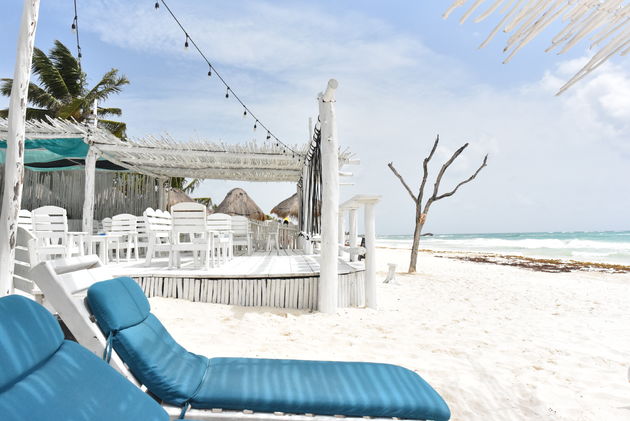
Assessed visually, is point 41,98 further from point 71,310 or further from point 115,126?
point 71,310

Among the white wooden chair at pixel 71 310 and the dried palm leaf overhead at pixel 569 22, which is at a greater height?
the dried palm leaf overhead at pixel 569 22

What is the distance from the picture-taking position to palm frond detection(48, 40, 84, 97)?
55.2ft

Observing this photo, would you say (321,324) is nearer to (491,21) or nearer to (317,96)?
(317,96)

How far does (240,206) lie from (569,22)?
15505 mm

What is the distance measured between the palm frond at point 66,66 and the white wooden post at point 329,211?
16553 millimetres

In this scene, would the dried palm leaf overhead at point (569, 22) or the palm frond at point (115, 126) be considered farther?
the palm frond at point (115, 126)

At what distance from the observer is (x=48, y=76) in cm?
1630

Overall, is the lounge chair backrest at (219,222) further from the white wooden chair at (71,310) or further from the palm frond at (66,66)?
the palm frond at (66,66)

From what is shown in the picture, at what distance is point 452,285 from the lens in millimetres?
8125

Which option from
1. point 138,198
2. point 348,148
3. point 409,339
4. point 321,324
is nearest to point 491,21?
point 409,339

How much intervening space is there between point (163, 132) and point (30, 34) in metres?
4.53

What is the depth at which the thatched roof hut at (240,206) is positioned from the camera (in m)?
16.3

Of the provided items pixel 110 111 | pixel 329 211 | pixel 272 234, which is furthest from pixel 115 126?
pixel 329 211

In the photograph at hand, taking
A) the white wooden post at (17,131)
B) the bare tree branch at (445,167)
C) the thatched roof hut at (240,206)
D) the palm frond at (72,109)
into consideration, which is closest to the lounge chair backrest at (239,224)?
the bare tree branch at (445,167)
